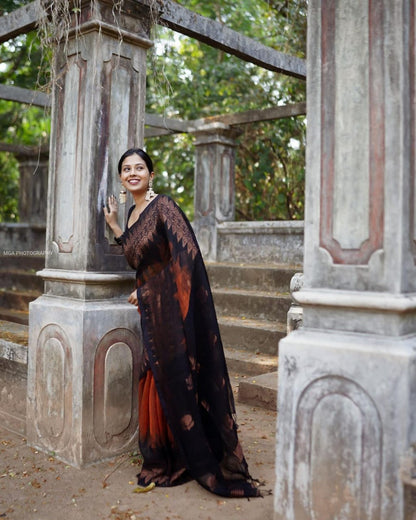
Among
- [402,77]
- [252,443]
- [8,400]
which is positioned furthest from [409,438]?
[8,400]

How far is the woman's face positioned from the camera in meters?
3.25

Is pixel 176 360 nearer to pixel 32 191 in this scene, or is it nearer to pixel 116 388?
pixel 116 388

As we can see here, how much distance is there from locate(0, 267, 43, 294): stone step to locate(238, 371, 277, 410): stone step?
14.7 feet

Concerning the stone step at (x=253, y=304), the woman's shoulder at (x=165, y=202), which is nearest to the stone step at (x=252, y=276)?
the stone step at (x=253, y=304)

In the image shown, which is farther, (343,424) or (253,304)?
(253,304)

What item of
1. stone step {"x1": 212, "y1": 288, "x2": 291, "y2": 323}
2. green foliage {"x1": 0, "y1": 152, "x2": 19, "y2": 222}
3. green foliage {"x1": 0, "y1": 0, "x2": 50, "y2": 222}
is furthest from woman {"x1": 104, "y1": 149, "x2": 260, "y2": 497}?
green foliage {"x1": 0, "y1": 152, "x2": 19, "y2": 222}

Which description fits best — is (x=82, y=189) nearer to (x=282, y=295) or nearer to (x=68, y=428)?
(x=68, y=428)

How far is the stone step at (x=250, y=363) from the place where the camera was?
5.08 metres

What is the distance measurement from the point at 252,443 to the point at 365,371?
74.5 inches

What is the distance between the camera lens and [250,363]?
5.19 meters

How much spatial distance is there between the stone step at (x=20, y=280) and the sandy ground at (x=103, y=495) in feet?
15.3

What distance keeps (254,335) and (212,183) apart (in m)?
3.13

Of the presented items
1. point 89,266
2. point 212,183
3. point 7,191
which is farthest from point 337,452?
point 7,191

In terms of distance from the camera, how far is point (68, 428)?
3342 millimetres
